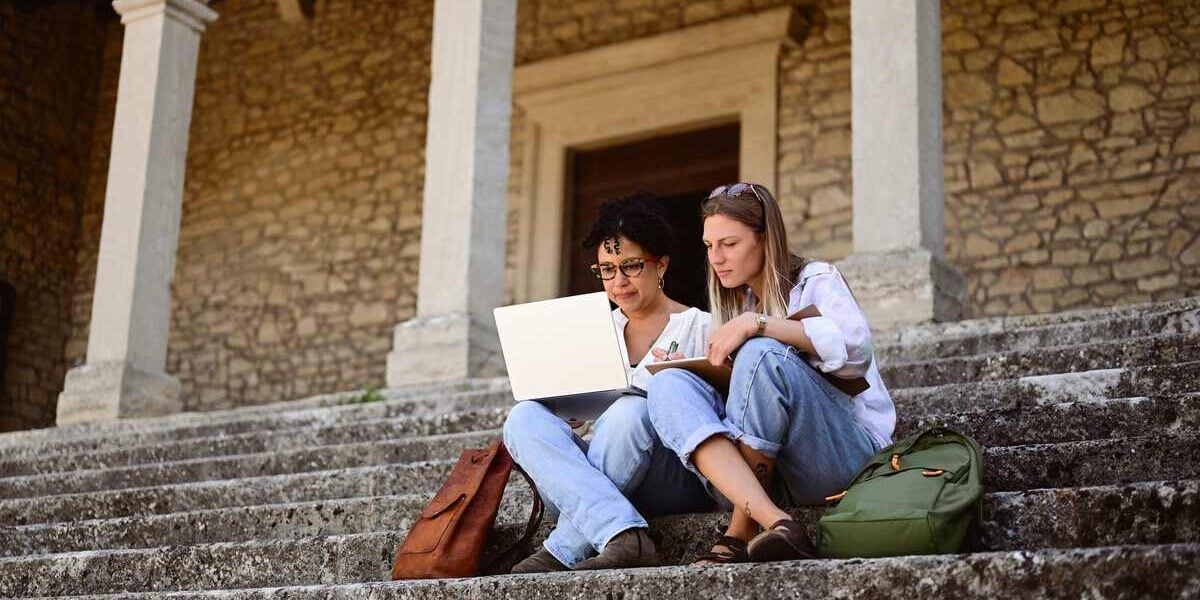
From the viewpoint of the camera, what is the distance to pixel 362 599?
278cm

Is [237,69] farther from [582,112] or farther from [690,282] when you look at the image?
[690,282]

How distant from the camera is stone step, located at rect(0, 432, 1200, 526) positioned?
2762 millimetres

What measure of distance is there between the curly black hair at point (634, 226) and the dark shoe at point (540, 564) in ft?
2.47

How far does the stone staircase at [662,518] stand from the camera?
2.33 m

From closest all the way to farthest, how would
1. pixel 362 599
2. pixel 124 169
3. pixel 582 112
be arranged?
pixel 362 599 → pixel 124 169 → pixel 582 112

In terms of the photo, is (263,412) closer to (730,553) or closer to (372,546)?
(372,546)

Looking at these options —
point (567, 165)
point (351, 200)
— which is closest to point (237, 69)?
point (351, 200)

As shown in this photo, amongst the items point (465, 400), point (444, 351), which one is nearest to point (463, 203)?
point (444, 351)

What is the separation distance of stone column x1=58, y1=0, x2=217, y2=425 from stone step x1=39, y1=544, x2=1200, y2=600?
4396 millimetres

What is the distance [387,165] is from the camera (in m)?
10.1

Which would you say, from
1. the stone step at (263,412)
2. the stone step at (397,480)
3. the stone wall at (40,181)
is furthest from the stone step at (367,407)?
the stone wall at (40,181)

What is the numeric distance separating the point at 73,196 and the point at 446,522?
940 centimetres

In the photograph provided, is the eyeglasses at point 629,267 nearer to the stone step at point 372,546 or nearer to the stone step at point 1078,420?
the stone step at point 372,546

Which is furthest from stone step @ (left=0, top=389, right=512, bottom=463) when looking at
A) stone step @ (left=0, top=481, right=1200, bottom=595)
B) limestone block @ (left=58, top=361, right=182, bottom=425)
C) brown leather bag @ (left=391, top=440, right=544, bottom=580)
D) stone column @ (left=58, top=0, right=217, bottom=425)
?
brown leather bag @ (left=391, top=440, right=544, bottom=580)
